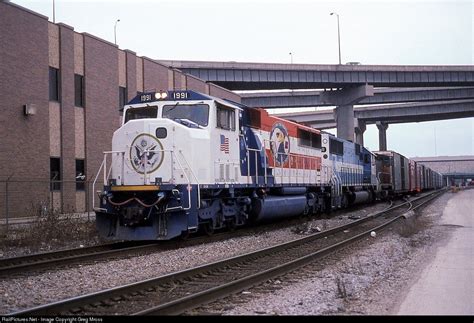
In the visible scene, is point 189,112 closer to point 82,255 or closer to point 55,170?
point 82,255

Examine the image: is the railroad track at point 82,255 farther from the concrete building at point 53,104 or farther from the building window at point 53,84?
the building window at point 53,84

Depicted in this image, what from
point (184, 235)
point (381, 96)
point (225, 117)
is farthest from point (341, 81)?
point (184, 235)

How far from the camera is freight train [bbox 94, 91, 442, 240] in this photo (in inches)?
508

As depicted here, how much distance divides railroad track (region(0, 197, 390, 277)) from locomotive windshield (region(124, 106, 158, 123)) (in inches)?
A: 144

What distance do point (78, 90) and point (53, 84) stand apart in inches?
75.1

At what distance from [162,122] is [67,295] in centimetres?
613

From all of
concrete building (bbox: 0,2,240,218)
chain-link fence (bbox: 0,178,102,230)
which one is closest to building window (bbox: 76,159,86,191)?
concrete building (bbox: 0,2,240,218)

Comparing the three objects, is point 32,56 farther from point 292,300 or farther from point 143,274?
point 292,300

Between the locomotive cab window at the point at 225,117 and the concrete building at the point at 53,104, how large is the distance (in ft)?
27.9

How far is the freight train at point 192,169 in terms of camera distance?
508 inches

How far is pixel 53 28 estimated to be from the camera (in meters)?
25.3

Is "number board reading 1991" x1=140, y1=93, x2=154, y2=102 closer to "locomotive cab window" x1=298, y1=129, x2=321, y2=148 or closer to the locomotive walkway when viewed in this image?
"locomotive cab window" x1=298, y1=129, x2=321, y2=148

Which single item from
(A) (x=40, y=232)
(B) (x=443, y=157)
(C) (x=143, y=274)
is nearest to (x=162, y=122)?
(C) (x=143, y=274)

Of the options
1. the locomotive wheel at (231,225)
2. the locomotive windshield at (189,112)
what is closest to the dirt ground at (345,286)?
the locomotive wheel at (231,225)
